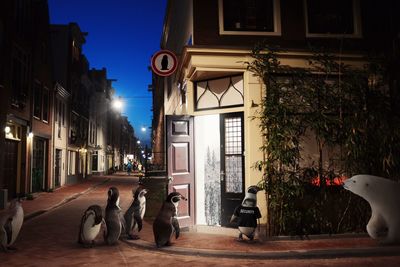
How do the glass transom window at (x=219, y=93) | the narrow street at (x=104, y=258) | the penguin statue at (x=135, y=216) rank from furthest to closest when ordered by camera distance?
the glass transom window at (x=219, y=93), the penguin statue at (x=135, y=216), the narrow street at (x=104, y=258)

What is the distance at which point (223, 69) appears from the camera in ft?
31.7

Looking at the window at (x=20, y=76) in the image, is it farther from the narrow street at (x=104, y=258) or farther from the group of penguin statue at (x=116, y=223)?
the group of penguin statue at (x=116, y=223)

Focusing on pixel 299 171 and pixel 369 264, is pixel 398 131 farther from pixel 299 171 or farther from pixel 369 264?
pixel 369 264

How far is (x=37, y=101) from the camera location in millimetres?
20734

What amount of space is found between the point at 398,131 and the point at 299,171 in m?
2.42

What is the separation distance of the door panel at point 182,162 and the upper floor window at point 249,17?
2.55m

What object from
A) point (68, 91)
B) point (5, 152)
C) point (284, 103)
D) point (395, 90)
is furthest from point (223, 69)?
point (68, 91)

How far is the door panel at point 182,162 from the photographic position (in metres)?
9.72

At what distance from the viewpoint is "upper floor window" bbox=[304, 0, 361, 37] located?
1045cm

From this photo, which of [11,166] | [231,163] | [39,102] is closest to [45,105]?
[39,102]

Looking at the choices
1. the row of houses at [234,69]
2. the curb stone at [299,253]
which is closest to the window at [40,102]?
the row of houses at [234,69]

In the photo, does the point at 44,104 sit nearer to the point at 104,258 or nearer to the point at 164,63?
the point at 164,63

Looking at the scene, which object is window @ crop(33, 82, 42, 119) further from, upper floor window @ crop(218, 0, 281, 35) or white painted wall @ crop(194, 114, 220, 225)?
upper floor window @ crop(218, 0, 281, 35)

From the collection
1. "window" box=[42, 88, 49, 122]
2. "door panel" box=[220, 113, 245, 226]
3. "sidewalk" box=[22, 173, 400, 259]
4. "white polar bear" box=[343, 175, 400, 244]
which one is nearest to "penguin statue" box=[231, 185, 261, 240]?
"sidewalk" box=[22, 173, 400, 259]
